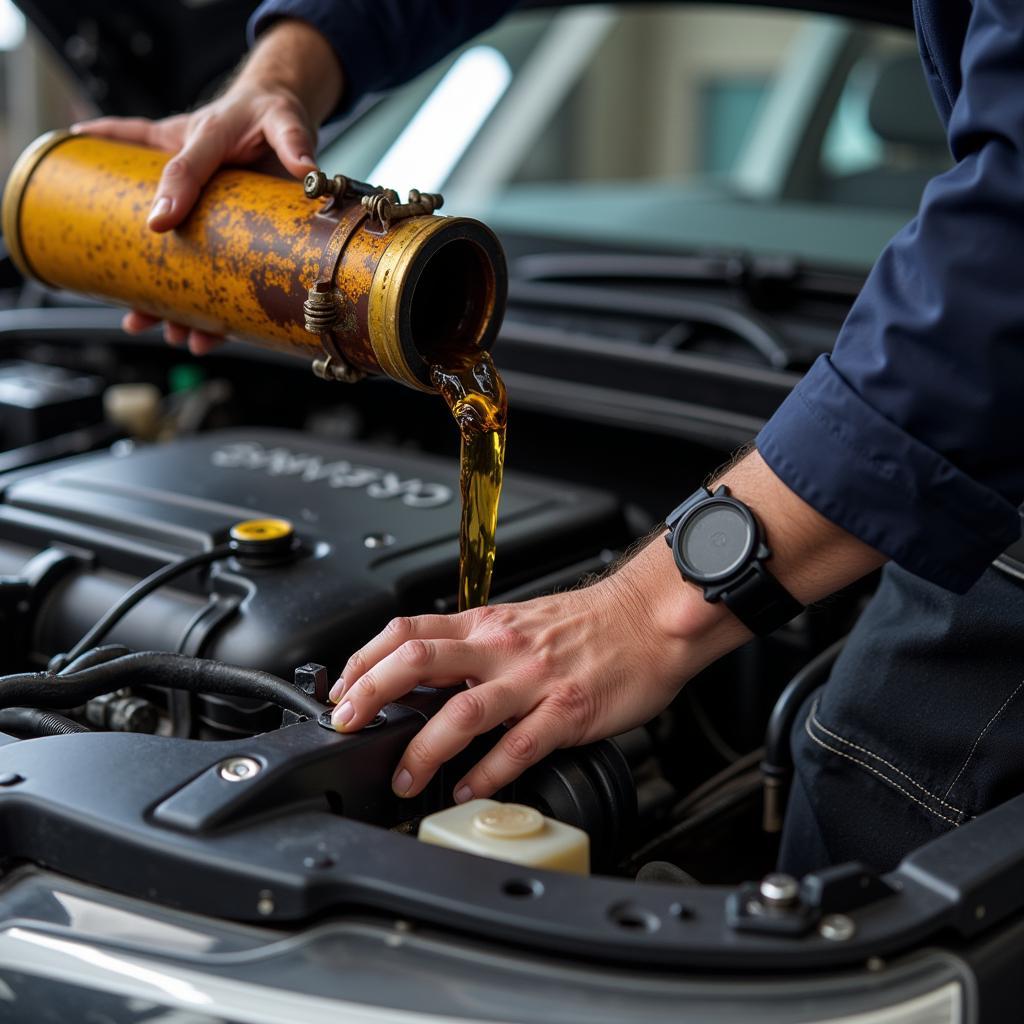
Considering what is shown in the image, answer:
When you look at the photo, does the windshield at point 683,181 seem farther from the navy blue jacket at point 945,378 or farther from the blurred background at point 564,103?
the navy blue jacket at point 945,378

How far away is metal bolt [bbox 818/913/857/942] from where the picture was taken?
2.47ft

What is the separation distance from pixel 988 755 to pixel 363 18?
3.53ft

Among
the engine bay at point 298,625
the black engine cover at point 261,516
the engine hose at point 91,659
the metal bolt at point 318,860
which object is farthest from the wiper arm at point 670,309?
the metal bolt at point 318,860

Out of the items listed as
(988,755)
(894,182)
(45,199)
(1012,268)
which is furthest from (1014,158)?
(894,182)

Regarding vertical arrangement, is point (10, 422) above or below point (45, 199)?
below

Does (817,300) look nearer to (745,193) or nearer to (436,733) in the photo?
(745,193)

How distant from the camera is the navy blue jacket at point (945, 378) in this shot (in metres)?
0.87

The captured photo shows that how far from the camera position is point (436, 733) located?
3.15ft

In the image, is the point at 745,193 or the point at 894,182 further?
the point at 745,193

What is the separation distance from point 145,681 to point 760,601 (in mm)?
482

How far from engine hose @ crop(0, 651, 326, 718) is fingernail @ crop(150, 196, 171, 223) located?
46cm

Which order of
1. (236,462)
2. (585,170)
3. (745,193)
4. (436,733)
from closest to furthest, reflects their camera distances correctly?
(436,733), (236,462), (745,193), (585,170)

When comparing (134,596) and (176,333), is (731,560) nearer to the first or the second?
(134,596)

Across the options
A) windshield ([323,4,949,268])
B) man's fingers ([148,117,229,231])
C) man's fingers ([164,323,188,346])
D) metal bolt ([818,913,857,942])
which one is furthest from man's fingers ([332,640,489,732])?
windshield ([323,4,949,268])
